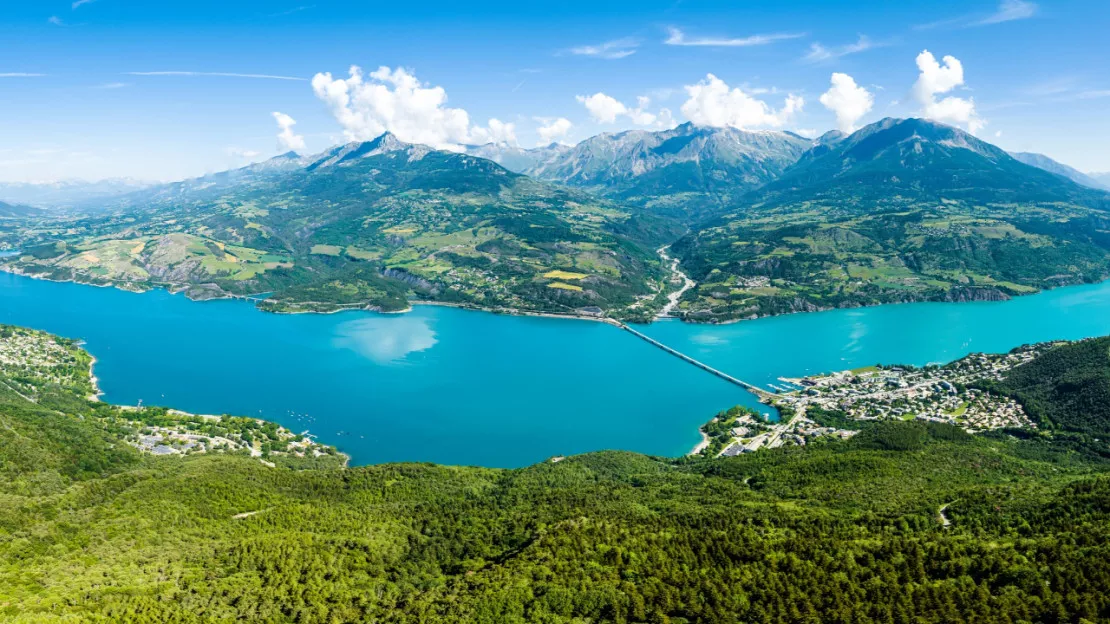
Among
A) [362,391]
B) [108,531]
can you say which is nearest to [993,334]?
[362,391]

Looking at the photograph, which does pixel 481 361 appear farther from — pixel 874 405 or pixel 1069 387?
pixel 1069 387

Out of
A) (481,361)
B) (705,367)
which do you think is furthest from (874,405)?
(481,361)

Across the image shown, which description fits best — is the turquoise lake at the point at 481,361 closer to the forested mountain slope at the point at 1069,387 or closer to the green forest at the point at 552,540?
the forested mountain slope at the point at 1069,387

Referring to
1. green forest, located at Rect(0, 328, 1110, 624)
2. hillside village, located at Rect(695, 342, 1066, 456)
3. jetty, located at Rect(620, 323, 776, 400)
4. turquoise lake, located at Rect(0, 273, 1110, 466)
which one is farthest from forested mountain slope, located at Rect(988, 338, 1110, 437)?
jetty, located at Rect(620, 323, 776, 400)

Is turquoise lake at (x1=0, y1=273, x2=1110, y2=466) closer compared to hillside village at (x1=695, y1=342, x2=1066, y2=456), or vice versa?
hillside village at (x1=695, y1=342, x2=1066, y2=456)

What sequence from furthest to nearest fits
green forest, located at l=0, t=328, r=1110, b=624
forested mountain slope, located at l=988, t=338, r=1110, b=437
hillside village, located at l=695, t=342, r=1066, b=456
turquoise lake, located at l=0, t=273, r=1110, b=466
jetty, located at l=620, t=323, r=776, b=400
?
jetty, located at l=620, t=323, r=776, b=400 → turquoise lake, located at l=0, t=273, r=1110, b=466 → hillside village, located at l=695, t=342, r=1066, b=456 → forested mountain slope, located at l=988, t=338, r=1110, b=437 → green forest, located at l=0, t=328, r=1110, b=624

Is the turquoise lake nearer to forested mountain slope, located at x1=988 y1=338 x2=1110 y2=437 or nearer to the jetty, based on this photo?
the jetty

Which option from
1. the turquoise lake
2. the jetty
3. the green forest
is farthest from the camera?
the jetty
